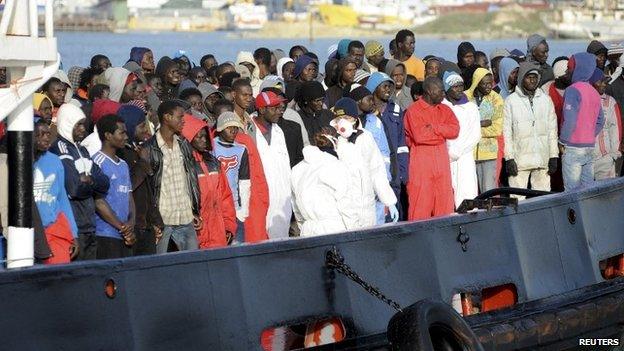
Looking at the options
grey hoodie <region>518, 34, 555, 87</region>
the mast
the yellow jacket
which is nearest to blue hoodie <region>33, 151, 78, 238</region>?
the mast

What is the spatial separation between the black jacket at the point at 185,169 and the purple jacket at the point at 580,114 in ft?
20.5

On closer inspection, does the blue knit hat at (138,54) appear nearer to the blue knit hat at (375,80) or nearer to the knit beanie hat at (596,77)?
the blue knit hat at (375,80)

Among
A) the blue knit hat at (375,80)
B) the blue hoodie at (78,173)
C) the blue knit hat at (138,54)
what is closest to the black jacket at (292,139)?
the blue knit hat at (375,80)

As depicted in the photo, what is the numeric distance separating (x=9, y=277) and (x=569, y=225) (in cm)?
A: 466

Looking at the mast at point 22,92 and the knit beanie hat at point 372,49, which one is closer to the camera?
the mast at point 22,92

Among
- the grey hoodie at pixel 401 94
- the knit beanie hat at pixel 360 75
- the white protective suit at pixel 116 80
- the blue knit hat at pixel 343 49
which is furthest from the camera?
the blue knit hat at pixel 343 49

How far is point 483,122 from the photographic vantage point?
671 inches

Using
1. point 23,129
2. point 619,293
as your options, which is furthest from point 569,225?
point 23,129

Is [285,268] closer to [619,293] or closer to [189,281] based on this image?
[189,281]

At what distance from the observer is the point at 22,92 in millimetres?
8609

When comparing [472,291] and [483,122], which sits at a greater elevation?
[483,122]

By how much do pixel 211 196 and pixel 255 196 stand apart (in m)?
1.10

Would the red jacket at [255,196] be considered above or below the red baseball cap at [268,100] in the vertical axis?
below

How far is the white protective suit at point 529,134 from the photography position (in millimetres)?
17156
